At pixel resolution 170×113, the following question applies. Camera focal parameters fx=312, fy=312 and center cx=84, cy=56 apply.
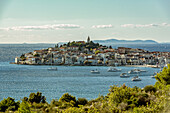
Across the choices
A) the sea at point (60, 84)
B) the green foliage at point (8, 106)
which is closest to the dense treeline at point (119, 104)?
the green foliage at point (8, 106)

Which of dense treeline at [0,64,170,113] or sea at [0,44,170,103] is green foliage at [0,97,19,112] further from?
sea at [0,44,170,103]

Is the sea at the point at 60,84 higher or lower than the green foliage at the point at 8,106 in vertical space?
lower

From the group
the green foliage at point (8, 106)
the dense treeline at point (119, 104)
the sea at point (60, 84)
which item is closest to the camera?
the dense treeline at point (119, 104)

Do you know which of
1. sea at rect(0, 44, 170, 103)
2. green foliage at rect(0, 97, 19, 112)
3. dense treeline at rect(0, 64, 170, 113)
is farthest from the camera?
sea at rect(0, 44, 170, 103)

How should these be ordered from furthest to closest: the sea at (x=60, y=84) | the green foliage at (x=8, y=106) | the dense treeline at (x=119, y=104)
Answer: the sea at (x=60, y=84)
the green foliage at (x=8, y=106)
the dense treeline at (x=119, y=104)

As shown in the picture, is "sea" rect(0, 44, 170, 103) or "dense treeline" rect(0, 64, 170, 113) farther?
"sea" rect(0, 44, 170, 103)

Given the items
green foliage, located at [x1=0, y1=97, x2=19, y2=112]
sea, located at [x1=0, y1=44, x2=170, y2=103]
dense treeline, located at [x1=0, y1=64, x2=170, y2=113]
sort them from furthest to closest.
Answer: sea, located at [x1=0, y1=44, x2=170, y2=103] < green foliage, located at [x1=0, y1=97, x2=19, y2=112] < dense treeline, located at [x1=0, y1=64, x2=170, y2=113]

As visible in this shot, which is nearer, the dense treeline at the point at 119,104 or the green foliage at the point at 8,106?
the dense treeline at the point at 119,104

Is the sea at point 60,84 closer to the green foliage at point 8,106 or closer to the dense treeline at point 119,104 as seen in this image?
the dense treeline at point 119,104

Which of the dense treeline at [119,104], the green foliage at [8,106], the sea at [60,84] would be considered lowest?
the sea at [60,84]

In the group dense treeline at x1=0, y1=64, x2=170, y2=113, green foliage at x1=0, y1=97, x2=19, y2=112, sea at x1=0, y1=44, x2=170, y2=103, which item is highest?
dense treeline at x1=0, y1=64, x2=170, y2=113

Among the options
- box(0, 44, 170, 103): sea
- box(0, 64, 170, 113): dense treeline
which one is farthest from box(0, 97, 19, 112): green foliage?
box(0, 44, 170, 103): sea

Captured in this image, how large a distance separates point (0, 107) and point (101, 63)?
5437cm

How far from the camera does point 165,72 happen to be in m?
17.3
